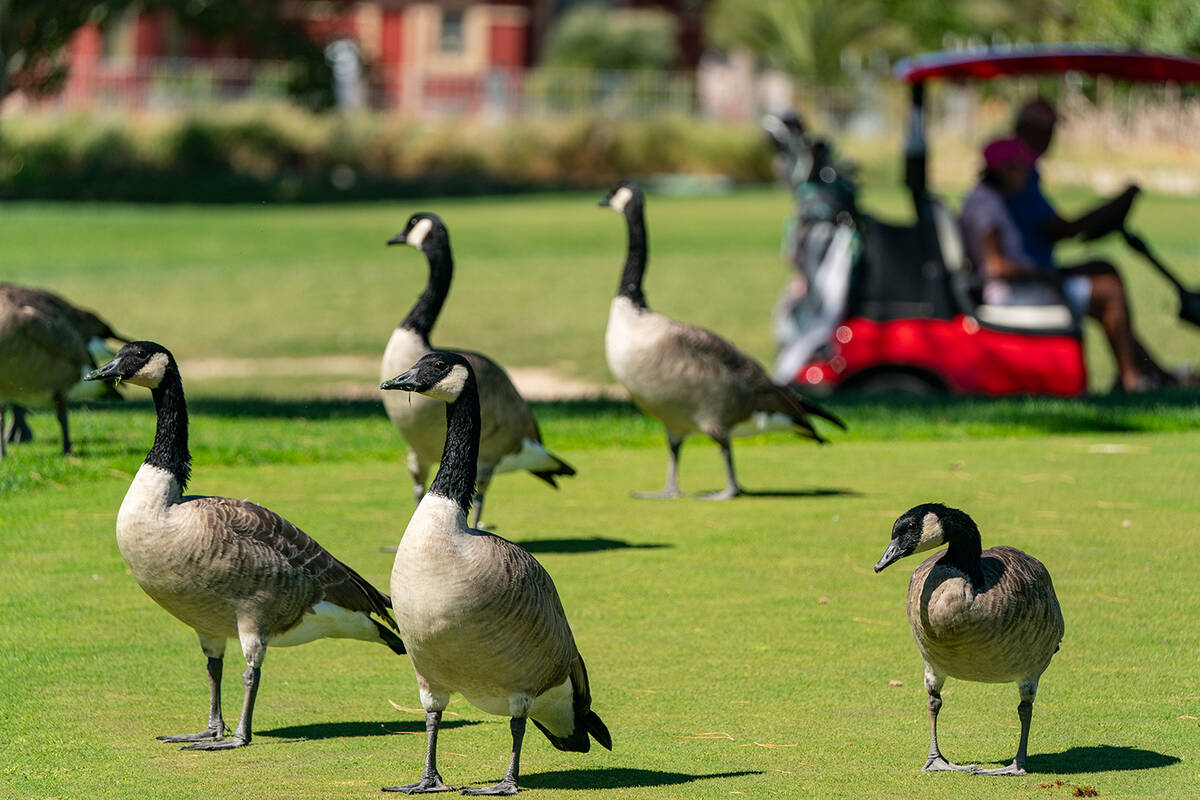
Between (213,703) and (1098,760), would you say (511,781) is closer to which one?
(213,703)

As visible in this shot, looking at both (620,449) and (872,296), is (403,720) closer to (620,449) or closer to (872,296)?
(620,449)

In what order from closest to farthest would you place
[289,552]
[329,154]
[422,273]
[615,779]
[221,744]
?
1. [615,779]
2. [221,744]
3. [289,552]
4. [422,273]
5. [329,154]

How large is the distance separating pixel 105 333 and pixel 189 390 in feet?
29.5

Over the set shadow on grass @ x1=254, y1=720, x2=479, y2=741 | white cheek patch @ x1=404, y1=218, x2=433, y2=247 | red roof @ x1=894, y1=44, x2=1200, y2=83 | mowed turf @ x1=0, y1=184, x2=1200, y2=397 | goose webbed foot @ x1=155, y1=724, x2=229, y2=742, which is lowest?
mowed turf @ x1=0, y1=184, x2=1200, y2=397

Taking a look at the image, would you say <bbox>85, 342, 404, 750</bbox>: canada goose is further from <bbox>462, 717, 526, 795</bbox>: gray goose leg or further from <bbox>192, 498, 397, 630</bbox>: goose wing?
<bbox>462, 717, 526, 795</bbox>: gray goose leg

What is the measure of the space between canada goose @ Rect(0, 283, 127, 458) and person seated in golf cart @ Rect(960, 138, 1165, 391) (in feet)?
23.7

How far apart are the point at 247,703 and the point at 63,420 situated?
19.7 ft

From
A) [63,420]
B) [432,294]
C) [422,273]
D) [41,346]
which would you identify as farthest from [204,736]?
[422,273]

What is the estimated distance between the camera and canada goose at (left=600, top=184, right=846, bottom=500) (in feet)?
35.9

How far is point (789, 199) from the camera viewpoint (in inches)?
1960

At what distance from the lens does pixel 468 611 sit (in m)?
5.76

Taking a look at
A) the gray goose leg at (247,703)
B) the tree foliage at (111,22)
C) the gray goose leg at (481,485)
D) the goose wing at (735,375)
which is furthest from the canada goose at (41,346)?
the tree foliage at (111,22)

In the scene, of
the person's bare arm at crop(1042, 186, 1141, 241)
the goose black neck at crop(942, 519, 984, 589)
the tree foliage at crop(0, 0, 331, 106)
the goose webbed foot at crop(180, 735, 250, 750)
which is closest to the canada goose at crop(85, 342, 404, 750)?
the goose webbed foot at crop(180, 735, 250, 750)

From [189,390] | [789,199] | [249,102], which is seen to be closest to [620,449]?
[189,390]
